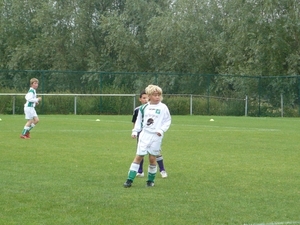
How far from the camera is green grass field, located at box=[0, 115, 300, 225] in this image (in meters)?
7.93

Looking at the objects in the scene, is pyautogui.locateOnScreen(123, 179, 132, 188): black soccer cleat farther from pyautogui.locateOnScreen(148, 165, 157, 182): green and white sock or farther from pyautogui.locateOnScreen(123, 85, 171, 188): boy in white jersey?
pyautogui.locateOnScreen(148, 165, 157, 182): green and white sock

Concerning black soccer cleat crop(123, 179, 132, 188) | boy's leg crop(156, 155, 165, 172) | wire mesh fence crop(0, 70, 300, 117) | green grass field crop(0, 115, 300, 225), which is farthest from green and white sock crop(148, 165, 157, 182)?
wire mesh fence crop(0, 70, 300, 117)

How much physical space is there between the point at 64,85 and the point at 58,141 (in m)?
23.6

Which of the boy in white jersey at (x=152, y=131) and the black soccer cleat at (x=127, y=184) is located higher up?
the boy in white jersey at (x=152, y=131)

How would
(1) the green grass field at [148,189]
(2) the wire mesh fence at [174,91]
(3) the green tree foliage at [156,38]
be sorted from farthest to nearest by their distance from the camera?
1. (3) the green tree foliage at [156,38]
2. (2) the wire mesh fence at [174,91]
3. (1) the green grass field at [148,189]

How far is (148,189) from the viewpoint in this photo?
10062mm

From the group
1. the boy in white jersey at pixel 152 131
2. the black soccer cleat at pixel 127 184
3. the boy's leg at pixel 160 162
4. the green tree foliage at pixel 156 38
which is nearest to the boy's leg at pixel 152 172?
the boy in white jersey at pixel 152 131

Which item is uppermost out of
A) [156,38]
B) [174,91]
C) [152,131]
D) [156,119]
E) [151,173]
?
[156,38]

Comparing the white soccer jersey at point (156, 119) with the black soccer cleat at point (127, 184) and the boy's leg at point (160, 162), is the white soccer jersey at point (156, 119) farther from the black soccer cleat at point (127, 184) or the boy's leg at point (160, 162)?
the boy's leg at point (160, 162)

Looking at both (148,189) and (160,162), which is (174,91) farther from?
(148,189)

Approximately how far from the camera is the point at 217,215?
7.99 metres

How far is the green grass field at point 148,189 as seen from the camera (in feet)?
26.0

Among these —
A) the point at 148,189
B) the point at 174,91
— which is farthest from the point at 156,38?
the point at 148,189

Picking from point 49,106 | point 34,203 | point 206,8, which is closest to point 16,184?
point 34,203
